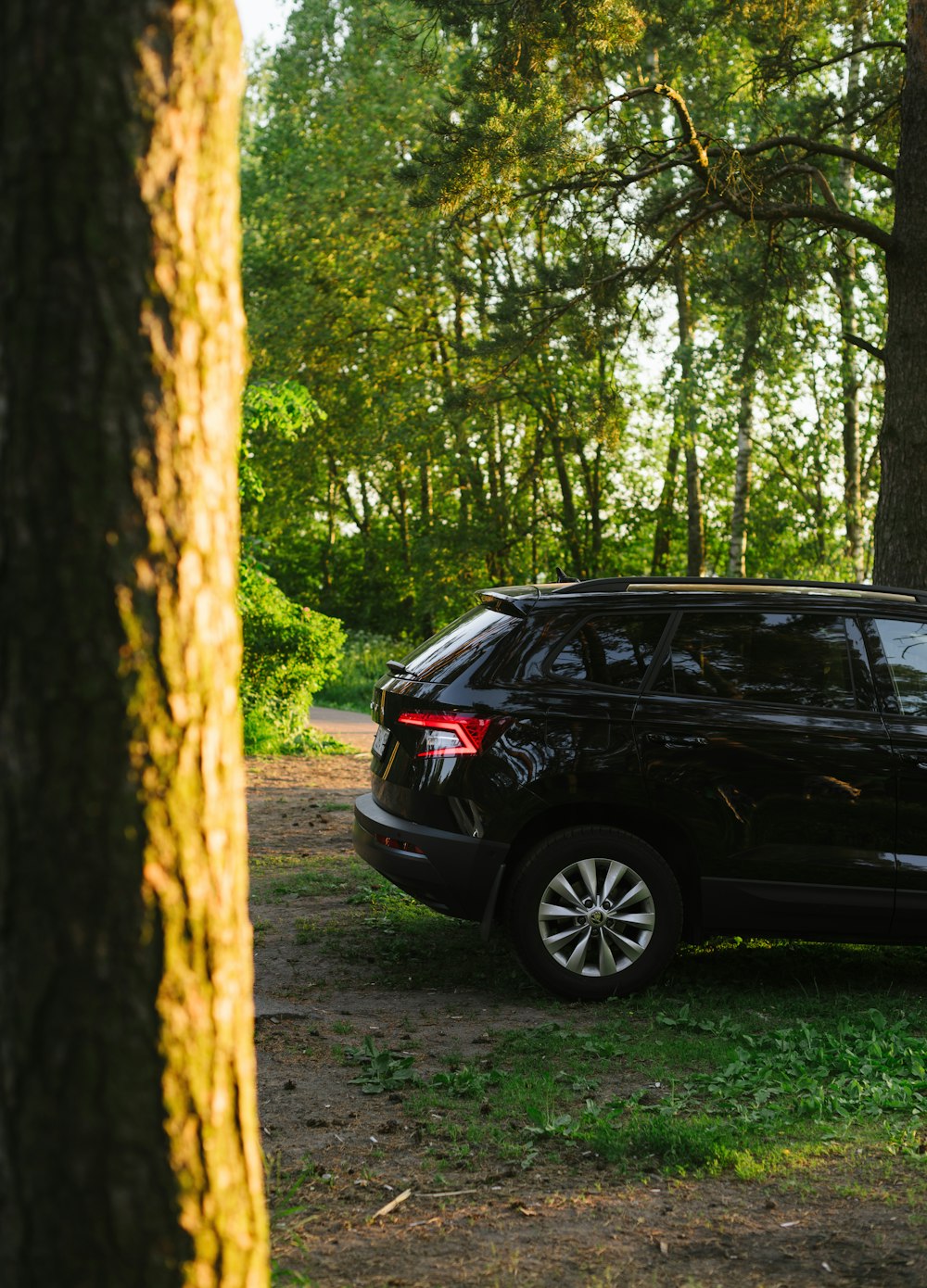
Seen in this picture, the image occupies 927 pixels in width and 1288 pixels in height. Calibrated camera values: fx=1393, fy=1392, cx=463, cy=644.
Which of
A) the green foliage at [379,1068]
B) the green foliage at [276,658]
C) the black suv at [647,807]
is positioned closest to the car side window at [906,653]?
the black suv at [647,807]

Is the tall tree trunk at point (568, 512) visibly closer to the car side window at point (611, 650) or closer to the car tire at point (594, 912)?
the car side window at point (611, 650)

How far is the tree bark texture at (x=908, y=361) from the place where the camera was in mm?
10352

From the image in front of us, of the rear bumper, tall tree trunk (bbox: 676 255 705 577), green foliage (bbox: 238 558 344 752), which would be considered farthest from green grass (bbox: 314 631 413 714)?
the rear bumper

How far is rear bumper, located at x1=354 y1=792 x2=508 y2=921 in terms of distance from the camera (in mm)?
6254

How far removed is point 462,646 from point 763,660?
1411 mm

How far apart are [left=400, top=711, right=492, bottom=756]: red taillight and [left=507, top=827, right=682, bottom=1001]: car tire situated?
56 cm

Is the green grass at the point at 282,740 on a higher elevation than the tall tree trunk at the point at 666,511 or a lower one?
lower

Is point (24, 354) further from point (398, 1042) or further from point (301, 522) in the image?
point (301, 522)

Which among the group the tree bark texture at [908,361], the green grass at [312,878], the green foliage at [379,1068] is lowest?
the green foliage at [379,1068]

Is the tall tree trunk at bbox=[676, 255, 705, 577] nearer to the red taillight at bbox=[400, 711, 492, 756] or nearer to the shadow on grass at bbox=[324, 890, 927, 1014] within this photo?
the shadow on grass at bbox=[324, 890, 927, 1014]

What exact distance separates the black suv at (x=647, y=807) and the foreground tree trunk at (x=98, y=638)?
152 inches

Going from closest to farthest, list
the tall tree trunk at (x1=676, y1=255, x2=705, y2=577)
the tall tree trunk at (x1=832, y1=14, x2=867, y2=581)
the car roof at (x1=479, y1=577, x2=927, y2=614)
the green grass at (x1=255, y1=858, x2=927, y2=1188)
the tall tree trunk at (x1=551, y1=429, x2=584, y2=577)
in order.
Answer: the green grass at (x1=255, y1=858, x2=927, y2=1188)
the car roof at (x1=479, y1=577, x2=927, y2=614)
the tall tree trunk at (x1=832, y1=14, x2=867, y2=581)
the tall tree trunk at (x1=676, y1=255, x2=705, y2=577)
the tall tree trunk at (x1=551, y1=429, x2=584, y2=577)

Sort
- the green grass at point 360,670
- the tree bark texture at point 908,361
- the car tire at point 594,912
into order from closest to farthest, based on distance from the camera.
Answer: the car tire at point 594,912 → the tree bark texture at point 908,361 → the green grass at point 360,670

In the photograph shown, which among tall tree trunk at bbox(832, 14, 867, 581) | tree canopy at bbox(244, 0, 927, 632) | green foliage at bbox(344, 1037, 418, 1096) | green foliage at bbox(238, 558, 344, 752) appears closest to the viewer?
green foliage at bbox(344, 1037, 418, 1096)
